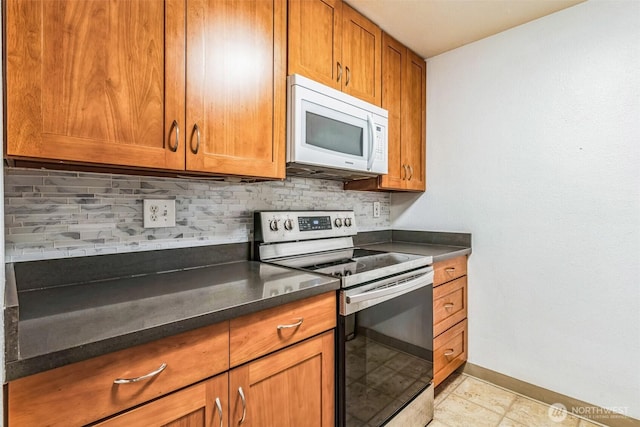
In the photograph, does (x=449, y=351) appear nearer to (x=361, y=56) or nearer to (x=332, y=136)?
(x=332, y=136)

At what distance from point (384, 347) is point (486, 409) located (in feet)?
3.11

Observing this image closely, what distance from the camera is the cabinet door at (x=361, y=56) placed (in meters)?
1.74

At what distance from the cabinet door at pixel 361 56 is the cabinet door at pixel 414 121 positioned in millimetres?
353

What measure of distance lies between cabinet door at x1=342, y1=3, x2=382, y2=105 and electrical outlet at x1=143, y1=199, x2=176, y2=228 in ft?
3.47

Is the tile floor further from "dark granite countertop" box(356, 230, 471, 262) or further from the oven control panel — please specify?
the oven control panel

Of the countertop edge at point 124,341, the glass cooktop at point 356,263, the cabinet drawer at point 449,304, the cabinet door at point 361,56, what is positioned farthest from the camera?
the cabinet drawer at point 449,304

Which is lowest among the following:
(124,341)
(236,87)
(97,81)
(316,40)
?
(124,341)

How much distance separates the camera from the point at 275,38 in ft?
4.51

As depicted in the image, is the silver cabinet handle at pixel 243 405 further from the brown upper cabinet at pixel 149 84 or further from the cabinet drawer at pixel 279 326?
the brown upper cabinet at pixel 149 84

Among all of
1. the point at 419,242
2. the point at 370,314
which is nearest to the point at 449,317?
the point at 419,242

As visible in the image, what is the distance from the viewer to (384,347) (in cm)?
142

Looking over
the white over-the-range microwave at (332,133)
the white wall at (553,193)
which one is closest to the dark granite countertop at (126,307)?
the white over-the-range microwave at (332,133)

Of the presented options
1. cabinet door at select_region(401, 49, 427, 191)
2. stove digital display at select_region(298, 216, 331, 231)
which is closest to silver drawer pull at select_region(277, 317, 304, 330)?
stove digital display at select_region(298, 216, 331, 231)

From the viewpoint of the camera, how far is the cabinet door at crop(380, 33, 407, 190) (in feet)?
6.63
